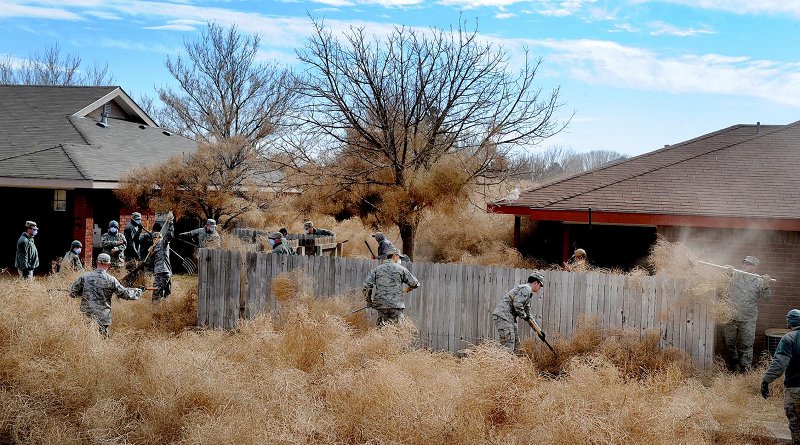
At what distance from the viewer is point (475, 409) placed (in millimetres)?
6984

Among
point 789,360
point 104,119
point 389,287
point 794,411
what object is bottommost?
point 794,411

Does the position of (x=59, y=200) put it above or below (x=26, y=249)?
above

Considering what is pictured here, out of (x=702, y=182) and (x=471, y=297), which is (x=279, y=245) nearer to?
(x=471, y=297)

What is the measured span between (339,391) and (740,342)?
5.85m

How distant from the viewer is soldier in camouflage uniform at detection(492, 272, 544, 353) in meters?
9.09

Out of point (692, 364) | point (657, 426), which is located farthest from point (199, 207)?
point (657, 426)

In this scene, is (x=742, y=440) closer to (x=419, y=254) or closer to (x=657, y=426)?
(x=657, y=426)

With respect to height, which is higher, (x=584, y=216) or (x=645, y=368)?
(x=584, y=216)

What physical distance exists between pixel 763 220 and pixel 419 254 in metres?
8.91

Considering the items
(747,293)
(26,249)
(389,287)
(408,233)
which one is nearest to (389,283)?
(389,287)

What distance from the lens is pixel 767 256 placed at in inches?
466

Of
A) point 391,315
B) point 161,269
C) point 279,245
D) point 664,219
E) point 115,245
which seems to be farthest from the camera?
point 115,245

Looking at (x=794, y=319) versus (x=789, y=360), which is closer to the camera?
(x=789, y=360)

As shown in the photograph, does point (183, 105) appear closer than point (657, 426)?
No
